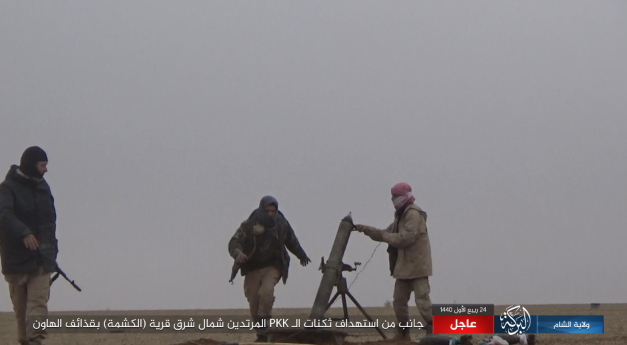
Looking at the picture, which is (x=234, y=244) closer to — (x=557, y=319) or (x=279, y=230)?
(x=279, y=230)

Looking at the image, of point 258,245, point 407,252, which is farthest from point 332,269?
point 258,245

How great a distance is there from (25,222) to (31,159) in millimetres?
744

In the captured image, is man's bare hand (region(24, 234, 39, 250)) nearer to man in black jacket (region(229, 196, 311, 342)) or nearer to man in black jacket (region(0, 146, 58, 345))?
man in black jacket (region(0, 146, 58, 345))

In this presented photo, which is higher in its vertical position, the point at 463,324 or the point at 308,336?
the point at 463,324

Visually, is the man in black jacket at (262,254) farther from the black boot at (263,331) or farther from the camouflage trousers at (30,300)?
the camouflage trousers at (30,300)

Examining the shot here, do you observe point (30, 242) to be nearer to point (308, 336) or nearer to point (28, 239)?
point (28, 239)

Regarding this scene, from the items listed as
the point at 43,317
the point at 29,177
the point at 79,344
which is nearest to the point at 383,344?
the point at 43,317

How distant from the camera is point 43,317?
10.8 meters

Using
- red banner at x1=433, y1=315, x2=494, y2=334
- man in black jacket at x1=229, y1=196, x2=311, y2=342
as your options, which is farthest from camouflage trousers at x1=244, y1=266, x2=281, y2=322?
red banner at x1=433, y1=315, x2=494, y2=334

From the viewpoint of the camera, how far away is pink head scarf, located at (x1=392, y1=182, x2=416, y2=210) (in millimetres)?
12383

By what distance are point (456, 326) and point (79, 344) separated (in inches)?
231

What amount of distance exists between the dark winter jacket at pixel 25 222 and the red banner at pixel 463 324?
15.5ft

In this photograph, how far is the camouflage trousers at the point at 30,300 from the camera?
10.8m

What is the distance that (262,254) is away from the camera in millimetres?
12531
